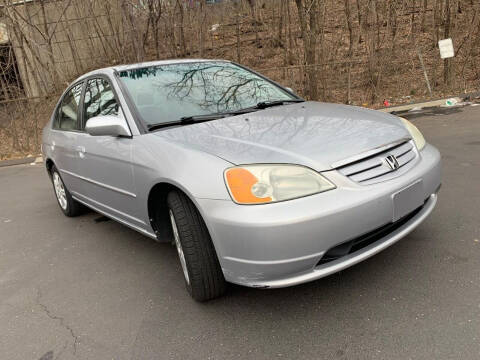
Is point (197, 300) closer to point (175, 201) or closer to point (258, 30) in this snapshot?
point (175, 201)

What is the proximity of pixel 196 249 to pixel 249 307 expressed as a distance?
540 millimetres

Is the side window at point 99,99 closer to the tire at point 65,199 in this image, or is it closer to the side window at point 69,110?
the side window at point 69,110

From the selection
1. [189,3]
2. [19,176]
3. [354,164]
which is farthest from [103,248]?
[189,3]

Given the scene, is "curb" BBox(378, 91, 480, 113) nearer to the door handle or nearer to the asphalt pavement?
the asphalt pavement

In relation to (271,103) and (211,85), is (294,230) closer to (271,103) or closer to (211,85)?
(271,103)

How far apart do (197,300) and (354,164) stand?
1.31m

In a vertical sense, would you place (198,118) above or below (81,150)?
above

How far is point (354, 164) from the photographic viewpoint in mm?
2342

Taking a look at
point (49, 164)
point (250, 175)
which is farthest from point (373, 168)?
point (49, 164)

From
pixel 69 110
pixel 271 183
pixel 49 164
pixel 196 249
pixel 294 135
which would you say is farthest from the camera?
pixel 49 164

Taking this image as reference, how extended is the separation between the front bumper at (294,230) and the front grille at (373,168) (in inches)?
1.9

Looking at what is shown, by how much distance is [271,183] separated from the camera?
221 cm

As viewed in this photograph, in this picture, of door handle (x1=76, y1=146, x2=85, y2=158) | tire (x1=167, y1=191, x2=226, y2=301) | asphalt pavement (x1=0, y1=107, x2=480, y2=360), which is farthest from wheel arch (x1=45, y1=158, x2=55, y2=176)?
tire (x1=167, y1=191, x2=226, y2=301)

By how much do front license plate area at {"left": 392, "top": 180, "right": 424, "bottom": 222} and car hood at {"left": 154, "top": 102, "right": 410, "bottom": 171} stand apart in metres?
0.31
